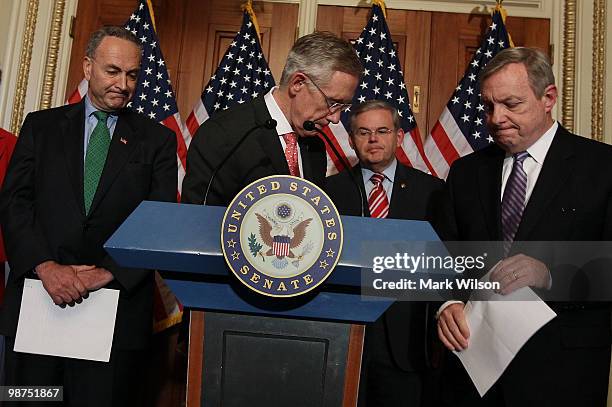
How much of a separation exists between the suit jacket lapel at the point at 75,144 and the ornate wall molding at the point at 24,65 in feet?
5.17

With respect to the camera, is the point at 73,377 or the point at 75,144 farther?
the point at 75,144

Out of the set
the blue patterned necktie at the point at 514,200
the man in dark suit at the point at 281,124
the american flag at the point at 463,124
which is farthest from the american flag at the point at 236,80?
the blue patterned necktie at the point at 514,200

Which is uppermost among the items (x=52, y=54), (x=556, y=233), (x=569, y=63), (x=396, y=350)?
(x=569, y=63)

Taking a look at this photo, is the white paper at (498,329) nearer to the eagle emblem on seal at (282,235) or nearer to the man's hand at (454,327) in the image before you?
the man's hand at (454,327)

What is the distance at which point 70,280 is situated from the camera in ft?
6.43

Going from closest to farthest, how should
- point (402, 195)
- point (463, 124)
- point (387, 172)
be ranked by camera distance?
point (402, 195) → point (387, 172) → point (463, 124)

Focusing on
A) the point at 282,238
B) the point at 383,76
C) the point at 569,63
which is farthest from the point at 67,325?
the point at 569,63

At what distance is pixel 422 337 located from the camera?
93.8 inches

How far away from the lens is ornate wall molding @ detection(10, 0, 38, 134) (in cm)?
371

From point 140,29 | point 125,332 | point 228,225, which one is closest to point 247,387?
point 228,225

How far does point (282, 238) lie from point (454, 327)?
0.54 meters

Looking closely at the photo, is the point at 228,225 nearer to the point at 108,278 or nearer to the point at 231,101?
the point at 108,278

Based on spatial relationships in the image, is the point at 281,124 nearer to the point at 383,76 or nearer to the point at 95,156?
the point at 95,156

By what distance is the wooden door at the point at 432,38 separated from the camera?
3.83 meters
